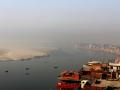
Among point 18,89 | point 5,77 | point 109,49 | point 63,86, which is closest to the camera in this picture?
point 63,86

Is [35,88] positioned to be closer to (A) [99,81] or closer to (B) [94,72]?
(B) [94,72]

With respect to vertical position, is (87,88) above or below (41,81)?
above

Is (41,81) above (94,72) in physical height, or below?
below

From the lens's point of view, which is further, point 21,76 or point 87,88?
point 21,76

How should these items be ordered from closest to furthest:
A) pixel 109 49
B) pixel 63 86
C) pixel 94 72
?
1. pixel 63 86
2. pixel 94 72
3. pixel 109 49

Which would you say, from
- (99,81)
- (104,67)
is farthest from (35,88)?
(99,81)

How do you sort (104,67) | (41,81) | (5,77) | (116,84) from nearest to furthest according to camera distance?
(116,84), (104,67), (41,81), (5,77)

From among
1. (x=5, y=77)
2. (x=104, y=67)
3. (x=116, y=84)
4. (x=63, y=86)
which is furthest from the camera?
(x=5, y=77)

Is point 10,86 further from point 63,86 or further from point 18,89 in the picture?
point 63,86

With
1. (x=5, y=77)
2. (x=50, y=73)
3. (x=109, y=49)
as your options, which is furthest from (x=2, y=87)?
(x=109, y=49)
